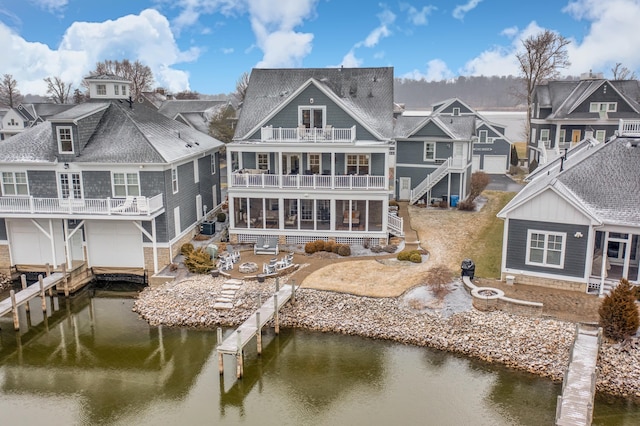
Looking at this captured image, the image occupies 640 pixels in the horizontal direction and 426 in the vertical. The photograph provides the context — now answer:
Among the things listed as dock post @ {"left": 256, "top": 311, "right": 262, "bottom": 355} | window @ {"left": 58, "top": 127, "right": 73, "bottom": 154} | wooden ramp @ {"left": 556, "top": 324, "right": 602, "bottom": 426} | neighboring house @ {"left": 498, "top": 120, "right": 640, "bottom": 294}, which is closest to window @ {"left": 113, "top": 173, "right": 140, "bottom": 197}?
window @ {"left": 58, "top": 127, "right": 73, "bottom": 154}

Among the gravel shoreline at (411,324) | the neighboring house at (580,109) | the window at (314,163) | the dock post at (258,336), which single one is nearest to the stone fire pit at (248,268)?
the gravel shoreline at (411,324)

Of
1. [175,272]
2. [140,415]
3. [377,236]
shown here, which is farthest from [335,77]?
[140,415]

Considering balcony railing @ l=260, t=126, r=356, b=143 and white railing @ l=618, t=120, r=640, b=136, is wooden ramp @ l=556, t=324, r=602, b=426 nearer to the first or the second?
white railing @ l=618, t=120, r=640, b=136

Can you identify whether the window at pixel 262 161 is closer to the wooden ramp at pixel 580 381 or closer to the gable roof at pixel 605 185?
the gable roof at pixel 605 185

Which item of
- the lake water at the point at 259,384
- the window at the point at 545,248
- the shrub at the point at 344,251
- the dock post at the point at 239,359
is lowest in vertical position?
the lake water at the point at 259,384

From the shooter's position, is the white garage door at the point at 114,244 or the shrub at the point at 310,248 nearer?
the white garage door at the point at 114,244
